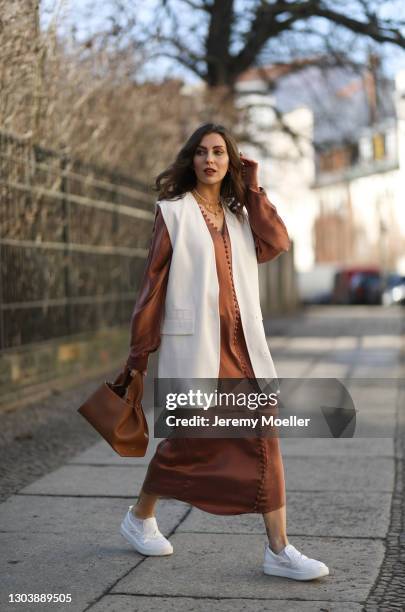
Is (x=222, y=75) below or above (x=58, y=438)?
above

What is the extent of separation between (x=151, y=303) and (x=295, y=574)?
120cm

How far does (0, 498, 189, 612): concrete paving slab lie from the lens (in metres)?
4.52

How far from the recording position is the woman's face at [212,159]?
484 cm

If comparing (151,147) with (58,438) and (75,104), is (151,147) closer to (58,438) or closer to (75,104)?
(75,104)

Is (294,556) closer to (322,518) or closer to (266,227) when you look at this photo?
(322,518)

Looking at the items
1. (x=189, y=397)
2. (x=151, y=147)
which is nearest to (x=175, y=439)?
(x=189, y=397)

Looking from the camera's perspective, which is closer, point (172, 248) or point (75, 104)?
point (172, 248)

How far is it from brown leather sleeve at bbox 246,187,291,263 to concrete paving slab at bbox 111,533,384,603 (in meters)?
1.27

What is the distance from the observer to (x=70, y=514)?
19.3 feet

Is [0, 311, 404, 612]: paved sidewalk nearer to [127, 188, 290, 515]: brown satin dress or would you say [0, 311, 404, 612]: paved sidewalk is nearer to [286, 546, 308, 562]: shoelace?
[286, 546, 308, 562]: shoelace

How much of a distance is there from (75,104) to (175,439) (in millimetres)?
8757

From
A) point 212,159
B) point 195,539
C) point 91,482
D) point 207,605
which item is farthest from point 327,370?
point 207,605

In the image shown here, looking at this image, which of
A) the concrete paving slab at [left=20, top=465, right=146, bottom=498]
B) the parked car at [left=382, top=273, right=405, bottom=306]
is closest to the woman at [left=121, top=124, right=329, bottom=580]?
the concrete paving slab at [left=20, top=465, right=146, bottom=498]

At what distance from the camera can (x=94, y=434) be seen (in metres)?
8.85
